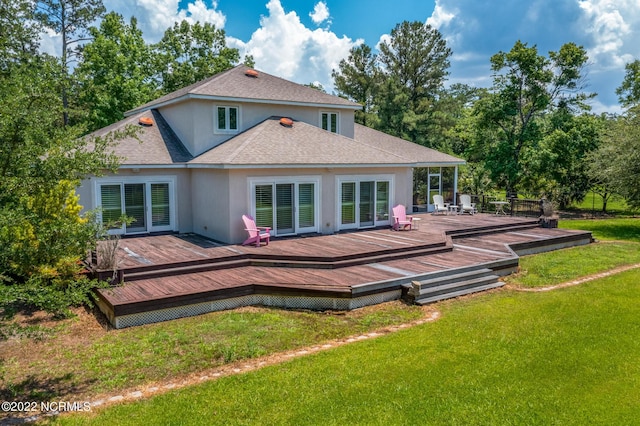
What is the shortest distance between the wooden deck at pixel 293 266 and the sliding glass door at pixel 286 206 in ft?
2.40

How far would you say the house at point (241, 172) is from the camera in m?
14.6

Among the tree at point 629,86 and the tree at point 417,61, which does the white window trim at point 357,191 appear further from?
the tree at point 629,86

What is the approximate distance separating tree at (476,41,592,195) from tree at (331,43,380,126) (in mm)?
14546

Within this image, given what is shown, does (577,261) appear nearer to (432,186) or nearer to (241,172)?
(432,186)

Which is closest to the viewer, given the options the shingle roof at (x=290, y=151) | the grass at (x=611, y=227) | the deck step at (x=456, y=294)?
the deck step at (x=456, y=294)

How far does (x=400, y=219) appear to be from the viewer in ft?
56.0

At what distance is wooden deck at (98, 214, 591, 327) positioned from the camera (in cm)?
955

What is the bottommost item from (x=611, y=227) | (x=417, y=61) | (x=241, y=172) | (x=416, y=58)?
(x=611, y=227)

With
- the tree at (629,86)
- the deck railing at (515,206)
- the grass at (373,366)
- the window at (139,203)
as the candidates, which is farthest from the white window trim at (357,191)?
the tree at (629,86)

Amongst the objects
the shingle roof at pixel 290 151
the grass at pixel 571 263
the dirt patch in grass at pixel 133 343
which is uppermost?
the shingle roof at pixel 290 151

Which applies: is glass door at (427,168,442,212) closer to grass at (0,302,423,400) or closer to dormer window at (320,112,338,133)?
dormer window at (320,112,338,133)

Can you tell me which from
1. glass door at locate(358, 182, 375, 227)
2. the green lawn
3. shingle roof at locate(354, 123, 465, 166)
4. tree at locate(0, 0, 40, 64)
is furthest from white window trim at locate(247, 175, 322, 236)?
the green lawn

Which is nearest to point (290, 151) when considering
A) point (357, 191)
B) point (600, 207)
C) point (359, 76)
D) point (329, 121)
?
point (357, 191)

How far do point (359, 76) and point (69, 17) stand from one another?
79.1ft
